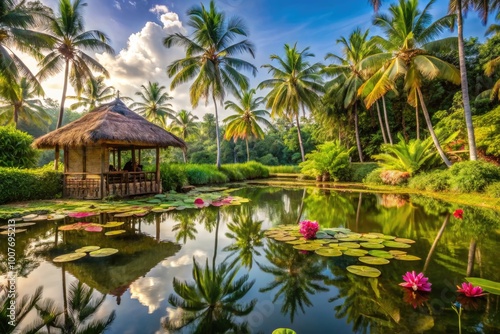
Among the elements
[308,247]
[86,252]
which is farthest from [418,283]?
[86,252]

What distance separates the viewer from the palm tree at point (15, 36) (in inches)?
374

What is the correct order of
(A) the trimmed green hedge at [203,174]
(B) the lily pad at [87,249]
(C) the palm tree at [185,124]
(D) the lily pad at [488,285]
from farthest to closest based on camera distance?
(C) the palm tree at [185,124] → (A) the trimmed green hedge at [203,174] → (B) the lily pad at [87,249] → (D) the lily pad at [488,285]

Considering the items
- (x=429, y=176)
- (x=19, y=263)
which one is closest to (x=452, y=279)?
(x=19, y=263)

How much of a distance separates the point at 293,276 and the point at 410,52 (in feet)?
36.5

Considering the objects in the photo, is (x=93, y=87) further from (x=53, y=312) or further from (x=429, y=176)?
(x=429, y=176)

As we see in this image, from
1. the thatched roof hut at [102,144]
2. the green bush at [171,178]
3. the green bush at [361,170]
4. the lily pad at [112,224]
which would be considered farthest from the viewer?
the green bush at [361,170]

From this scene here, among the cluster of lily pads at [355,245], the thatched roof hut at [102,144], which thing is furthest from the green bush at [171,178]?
the cluster of lily pads at [355,245]

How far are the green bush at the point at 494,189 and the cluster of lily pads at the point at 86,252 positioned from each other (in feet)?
31.3

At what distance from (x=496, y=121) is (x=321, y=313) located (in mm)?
11848

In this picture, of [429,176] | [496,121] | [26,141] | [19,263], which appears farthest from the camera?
[26,141]

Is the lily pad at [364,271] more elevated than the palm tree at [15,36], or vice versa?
the palm tree at [15,36]

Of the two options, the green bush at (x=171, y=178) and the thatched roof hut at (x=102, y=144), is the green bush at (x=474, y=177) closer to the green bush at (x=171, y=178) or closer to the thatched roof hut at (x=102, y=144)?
the thatched roof hut at (x=102, y=144)

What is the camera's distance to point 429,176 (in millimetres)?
10609

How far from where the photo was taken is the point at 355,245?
3.93 metres
